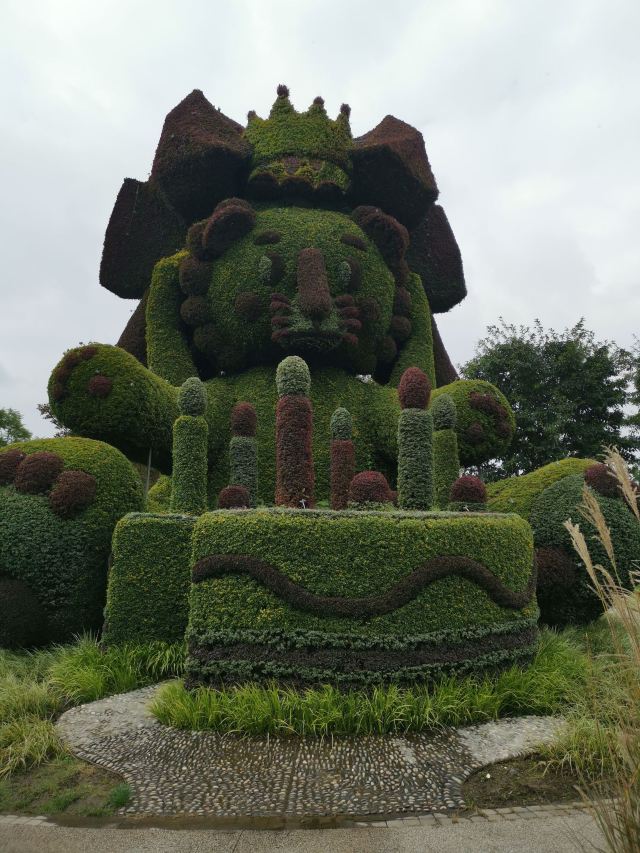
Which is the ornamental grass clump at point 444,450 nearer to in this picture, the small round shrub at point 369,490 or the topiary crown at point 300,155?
the small round shrub at point 369,490

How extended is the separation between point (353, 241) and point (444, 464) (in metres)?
4.70

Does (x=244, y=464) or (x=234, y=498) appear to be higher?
(x=244, y=464)

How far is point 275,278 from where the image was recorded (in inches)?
422

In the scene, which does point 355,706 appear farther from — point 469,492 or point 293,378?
point 293,378

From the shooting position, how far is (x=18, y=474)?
7.88m

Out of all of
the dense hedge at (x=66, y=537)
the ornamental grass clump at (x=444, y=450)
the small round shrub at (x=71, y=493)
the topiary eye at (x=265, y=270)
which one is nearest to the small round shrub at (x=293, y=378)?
the ornamental grass clump at (x=444, y=450)

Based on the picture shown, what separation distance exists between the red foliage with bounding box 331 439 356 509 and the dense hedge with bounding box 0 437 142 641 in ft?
9.51

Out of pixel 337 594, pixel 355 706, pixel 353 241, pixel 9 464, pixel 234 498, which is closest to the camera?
pixel 355 706

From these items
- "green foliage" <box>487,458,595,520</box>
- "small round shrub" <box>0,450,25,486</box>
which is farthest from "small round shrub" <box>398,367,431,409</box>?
"small round shrub" <box>0,450,25,486</box>

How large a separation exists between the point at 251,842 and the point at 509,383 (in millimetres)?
19679

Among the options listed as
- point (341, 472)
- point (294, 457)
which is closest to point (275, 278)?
point (341, 472)

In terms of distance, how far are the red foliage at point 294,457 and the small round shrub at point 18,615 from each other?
322 cm

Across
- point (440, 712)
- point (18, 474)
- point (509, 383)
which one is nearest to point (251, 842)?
point (440, 712)

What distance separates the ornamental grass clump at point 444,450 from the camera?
903 cm
